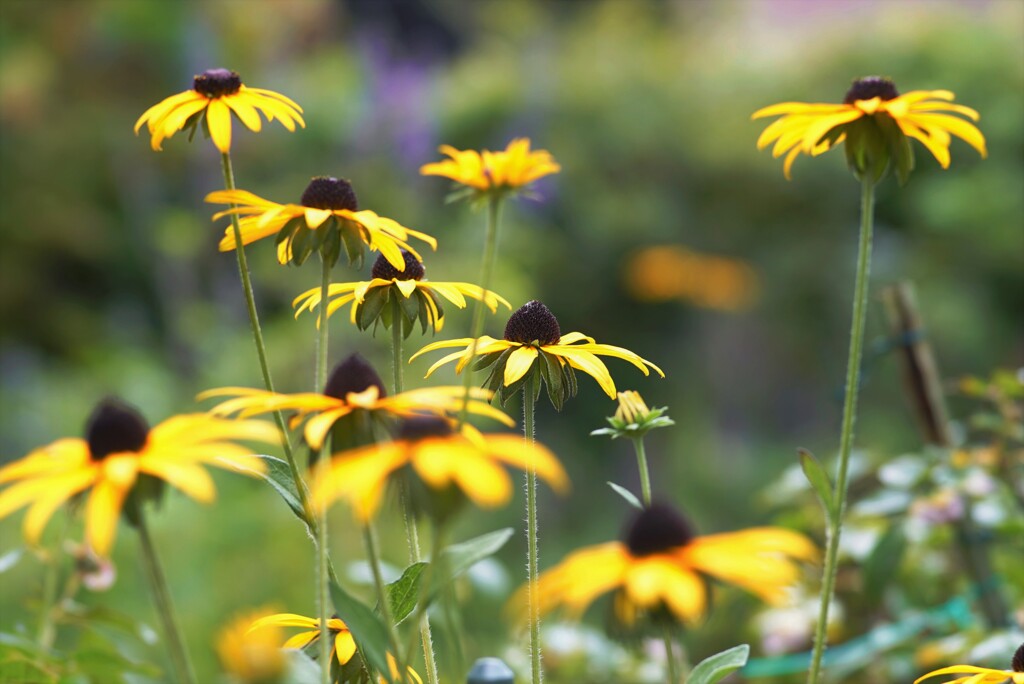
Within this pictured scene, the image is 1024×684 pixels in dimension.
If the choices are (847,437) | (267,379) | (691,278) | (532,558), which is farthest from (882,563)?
(691,278)

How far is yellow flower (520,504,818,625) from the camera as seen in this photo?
32 cm

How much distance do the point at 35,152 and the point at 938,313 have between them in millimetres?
3542

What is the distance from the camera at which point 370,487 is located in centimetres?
29

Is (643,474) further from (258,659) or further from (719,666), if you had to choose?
(258,659)

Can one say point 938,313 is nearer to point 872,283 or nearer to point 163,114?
point 872,283

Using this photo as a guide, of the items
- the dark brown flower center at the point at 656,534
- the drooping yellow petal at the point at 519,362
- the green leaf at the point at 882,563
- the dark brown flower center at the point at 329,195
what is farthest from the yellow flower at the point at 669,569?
the green leaf at the point at 882,563

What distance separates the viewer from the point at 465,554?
15.8 inches

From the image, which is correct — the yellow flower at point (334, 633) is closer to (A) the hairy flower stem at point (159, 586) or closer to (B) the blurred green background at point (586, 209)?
(A) the hairy flower stem at point (159, 586)

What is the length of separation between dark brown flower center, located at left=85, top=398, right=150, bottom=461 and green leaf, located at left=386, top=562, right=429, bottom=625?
0.16 metres

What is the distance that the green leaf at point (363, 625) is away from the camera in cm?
37

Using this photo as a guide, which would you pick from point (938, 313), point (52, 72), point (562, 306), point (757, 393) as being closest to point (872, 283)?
point (938, 313)

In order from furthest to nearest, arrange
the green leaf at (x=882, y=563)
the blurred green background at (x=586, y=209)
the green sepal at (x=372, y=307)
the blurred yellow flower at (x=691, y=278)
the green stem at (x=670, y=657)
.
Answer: the blurred yellow flower at (x=691, y=278) → the blurred green background at (x=586, y=209) → the green leaf at (x=882, y=563) → the green sepal at (x=372, y=307) → the green stem at (x=670, y=657)

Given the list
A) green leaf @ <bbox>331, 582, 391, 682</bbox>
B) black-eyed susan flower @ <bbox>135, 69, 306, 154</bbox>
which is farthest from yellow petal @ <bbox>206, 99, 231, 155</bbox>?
green leaf @ <bbox>331, 582, 391, 682</bbox>

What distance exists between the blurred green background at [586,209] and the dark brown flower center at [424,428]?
2.69 meters
